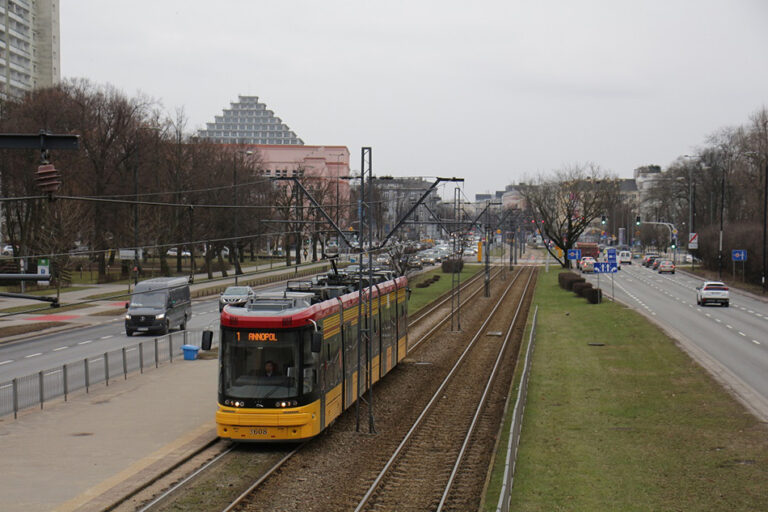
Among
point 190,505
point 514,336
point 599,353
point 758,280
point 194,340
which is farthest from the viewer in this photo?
point 758,280

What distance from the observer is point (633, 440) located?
17.2 m

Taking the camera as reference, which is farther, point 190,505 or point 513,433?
point 513,433

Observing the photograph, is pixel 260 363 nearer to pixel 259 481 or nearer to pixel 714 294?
pixel 259 481

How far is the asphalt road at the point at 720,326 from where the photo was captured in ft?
80.6

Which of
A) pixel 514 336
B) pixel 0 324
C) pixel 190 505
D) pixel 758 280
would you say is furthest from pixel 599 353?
pixel 758 280

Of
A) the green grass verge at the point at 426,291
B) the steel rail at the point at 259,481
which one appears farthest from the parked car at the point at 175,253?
the steel rail at the point at 259,481

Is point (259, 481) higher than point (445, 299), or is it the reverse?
point (259, 481)

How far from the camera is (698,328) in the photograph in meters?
38.0

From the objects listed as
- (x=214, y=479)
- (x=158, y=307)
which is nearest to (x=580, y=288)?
(x=158, y=307)

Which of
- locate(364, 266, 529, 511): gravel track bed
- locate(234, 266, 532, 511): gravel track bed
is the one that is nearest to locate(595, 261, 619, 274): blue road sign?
locate(364, 266, 529, 511): gravel track bed

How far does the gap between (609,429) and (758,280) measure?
2129 inches

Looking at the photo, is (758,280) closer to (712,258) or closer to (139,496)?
(712,258)

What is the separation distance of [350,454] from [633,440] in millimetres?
5899

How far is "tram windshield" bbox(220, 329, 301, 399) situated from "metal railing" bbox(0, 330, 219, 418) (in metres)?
6.88
